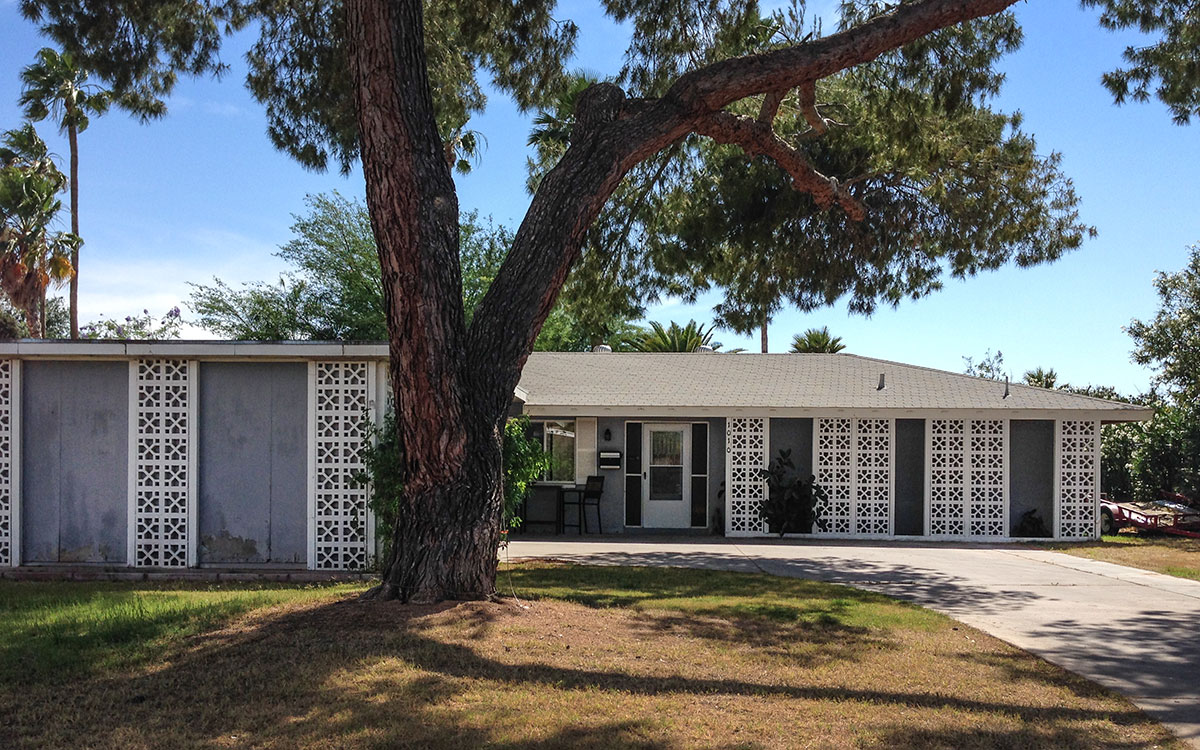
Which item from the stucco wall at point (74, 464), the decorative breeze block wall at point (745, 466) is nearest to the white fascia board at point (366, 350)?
the stucco wall at point (74, 464)

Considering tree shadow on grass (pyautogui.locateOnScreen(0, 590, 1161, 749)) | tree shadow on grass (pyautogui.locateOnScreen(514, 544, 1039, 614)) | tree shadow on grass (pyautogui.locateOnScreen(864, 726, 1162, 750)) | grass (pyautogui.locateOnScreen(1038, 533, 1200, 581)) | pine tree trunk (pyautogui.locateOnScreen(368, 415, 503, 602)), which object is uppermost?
pine tree trunk (pyautogui.locateOnScreen(368, 415, 503, 602))

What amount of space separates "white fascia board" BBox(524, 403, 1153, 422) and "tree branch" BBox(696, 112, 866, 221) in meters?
7.27

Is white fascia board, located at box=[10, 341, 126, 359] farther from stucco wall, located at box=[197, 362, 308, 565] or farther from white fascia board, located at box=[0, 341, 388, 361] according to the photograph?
stucco wall, located at box=[197, 362, 308, 565]

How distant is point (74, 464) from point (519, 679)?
8.54m

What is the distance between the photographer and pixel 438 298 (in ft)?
28.3

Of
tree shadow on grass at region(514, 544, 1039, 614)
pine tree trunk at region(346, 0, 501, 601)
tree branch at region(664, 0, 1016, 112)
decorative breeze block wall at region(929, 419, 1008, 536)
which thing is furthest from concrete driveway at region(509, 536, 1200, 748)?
tree branch at region(664, 0, 1016, 112)

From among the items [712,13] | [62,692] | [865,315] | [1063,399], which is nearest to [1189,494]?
[1063,399]

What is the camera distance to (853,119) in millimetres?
13875

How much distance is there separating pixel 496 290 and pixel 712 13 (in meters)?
6.02

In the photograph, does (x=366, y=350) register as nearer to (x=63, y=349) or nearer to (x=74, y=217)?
(x=63, y=349)

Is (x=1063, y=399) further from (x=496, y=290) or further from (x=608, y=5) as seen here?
(x=496, y=290)

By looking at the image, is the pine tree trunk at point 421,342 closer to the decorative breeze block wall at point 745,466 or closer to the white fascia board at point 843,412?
the white fascia board at point 843,412

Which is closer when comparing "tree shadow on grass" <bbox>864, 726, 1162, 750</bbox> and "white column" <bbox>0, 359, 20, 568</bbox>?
"tree shadow on grass" <bbox>864, 726, 1162, 750</bbox>

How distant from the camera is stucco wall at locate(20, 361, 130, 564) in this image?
1262cm
